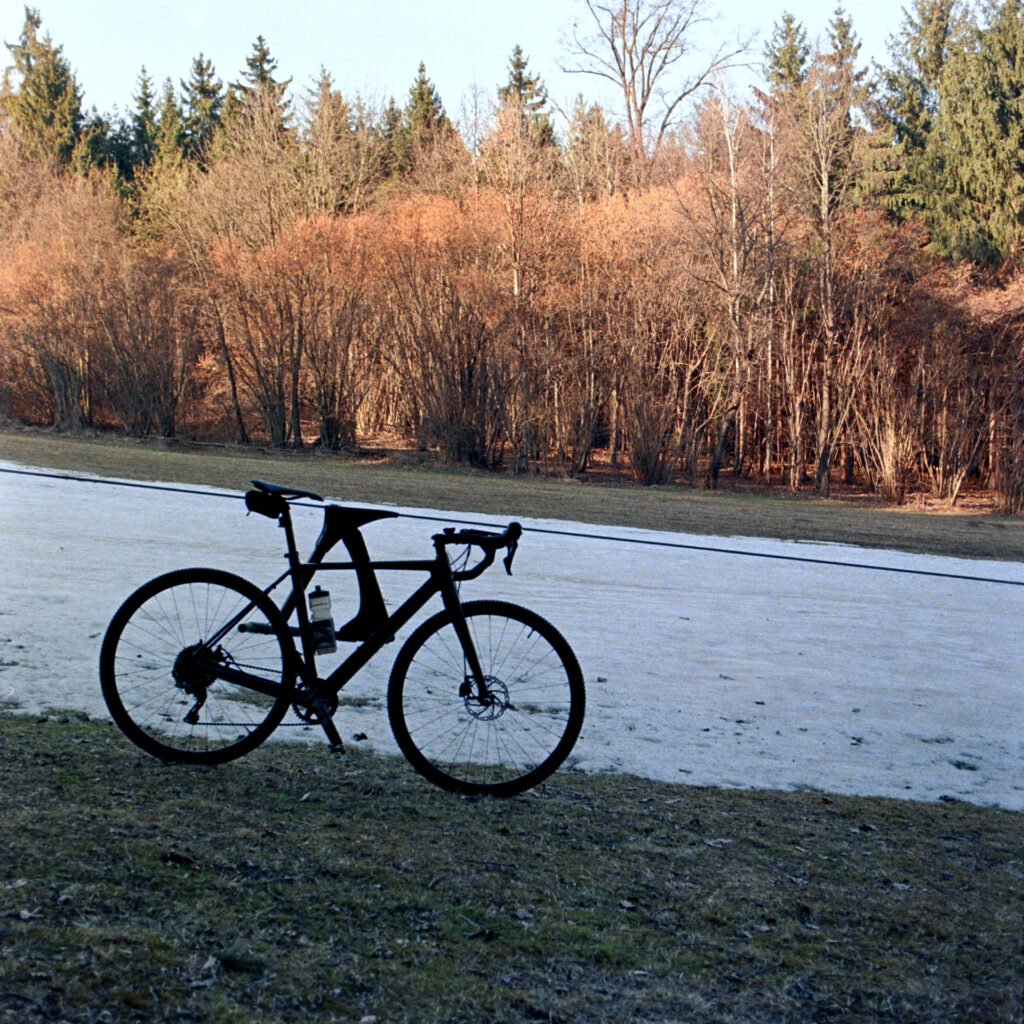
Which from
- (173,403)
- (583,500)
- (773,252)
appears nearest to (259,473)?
(583,500)

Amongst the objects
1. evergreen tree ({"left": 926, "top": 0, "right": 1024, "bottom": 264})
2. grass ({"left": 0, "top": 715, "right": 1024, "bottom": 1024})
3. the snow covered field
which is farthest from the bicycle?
evergreen tree ({"left": 926, "top": 0, "right": 1024, "bottom": 264})

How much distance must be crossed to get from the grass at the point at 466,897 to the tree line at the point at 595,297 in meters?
23.2

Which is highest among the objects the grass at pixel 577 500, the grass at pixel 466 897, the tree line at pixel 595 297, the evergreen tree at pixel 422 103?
the evergreen tree at pixel 422 103

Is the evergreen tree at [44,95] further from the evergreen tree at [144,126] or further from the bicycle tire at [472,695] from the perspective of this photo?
the bicycle tire at [472,695]

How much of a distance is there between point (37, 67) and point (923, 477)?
5509 cm

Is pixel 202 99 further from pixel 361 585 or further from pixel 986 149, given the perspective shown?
pixel 361 585

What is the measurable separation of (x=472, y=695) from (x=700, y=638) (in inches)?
179

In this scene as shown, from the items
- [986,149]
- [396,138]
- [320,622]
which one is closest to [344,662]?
[320,622]

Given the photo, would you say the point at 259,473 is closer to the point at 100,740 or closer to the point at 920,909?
the point at 100,740

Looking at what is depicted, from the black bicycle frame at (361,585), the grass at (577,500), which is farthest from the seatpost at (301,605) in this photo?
the grass at (577,500)

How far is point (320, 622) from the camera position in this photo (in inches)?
185

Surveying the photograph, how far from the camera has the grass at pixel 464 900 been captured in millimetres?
3084

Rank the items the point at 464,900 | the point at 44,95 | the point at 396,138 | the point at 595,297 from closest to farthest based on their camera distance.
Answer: the point at 464,900
the point at 595,297
the point at 396,138
the point at 44,95

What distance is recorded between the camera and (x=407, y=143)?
61312mm
